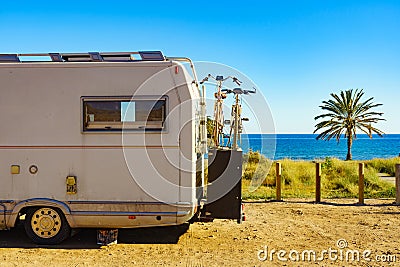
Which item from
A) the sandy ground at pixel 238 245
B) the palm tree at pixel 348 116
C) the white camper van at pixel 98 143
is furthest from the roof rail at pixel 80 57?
the palm tree at pixel 348 116

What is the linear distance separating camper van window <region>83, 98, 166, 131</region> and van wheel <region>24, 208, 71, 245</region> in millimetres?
1482

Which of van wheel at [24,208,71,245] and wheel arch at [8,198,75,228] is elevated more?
wheel arch at [8,198,75,228]

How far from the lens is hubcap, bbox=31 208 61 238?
22.5ft

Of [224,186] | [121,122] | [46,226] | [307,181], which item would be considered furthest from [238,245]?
[307,181]

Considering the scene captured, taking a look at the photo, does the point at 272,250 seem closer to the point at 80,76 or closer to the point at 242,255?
the point at 242,255

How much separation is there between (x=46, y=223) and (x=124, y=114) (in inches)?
85.4

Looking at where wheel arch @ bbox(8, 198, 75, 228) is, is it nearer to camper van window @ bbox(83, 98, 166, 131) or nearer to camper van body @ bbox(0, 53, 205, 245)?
camper van body @ bbox(0, 53, 205, 245)

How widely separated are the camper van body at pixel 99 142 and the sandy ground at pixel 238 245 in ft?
1.63

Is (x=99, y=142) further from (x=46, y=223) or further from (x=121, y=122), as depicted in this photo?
(x=46, y=223)

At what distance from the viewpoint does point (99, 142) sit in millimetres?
6648

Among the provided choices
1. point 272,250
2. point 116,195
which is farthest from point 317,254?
point 116,195

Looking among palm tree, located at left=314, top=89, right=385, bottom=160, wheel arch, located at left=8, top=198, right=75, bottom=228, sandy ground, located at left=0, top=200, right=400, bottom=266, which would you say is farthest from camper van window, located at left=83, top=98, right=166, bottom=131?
palm tree, located at left=314, top=89, right=385, bottom=160

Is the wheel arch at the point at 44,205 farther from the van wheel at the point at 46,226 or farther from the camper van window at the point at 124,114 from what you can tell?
the camper van window at the point at 124,114

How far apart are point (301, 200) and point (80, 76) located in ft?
24.2
